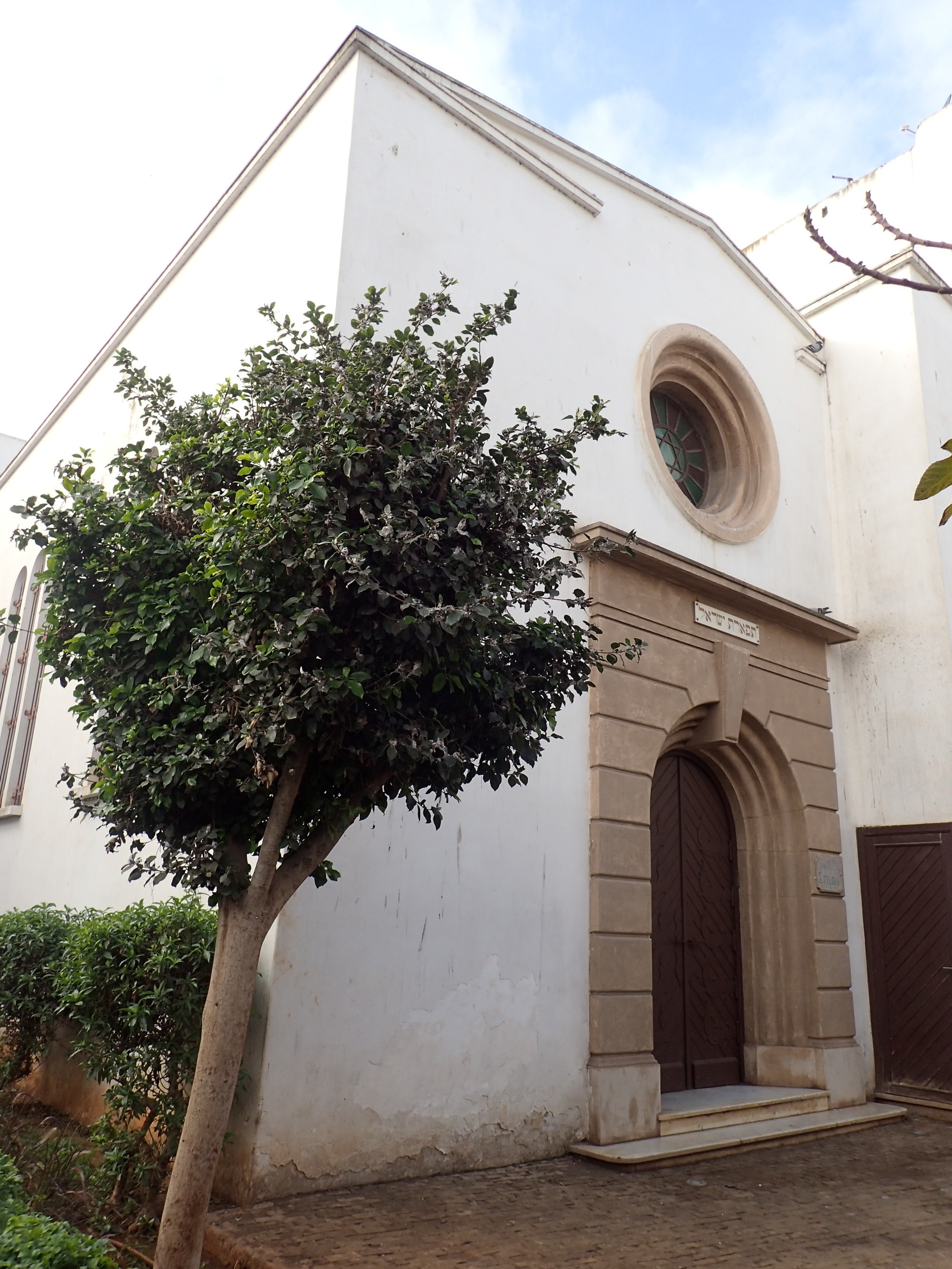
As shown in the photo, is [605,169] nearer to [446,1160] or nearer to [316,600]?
[316,600]

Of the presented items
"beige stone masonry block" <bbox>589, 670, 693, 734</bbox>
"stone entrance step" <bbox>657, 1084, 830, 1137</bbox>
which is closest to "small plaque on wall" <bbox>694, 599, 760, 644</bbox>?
"beige stone masonry block" <bbox>589, 670, 693, 734</bbox>

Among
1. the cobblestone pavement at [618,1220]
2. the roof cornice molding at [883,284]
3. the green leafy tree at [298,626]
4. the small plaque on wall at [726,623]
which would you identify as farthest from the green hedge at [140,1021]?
the roof cornice molding at [883,284]

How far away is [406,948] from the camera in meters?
6.36

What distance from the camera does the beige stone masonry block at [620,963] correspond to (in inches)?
284

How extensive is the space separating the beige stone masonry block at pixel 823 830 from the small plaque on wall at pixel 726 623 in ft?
5.76

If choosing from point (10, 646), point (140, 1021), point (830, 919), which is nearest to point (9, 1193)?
point (140, 1021)

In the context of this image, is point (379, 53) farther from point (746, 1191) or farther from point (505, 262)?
point (746, 1191)

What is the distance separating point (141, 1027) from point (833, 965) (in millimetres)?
6503

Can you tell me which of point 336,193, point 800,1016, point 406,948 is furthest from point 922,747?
point 336,193

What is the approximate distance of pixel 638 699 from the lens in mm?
8109

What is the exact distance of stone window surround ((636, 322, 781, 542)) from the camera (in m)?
10.0

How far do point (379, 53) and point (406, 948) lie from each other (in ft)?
22.2

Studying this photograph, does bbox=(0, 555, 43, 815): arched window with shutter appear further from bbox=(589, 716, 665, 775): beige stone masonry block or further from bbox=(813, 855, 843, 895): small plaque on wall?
bbox=(813, 855, 843, 895): small plaque on wall

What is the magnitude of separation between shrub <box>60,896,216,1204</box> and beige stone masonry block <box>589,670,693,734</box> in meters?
3.49
